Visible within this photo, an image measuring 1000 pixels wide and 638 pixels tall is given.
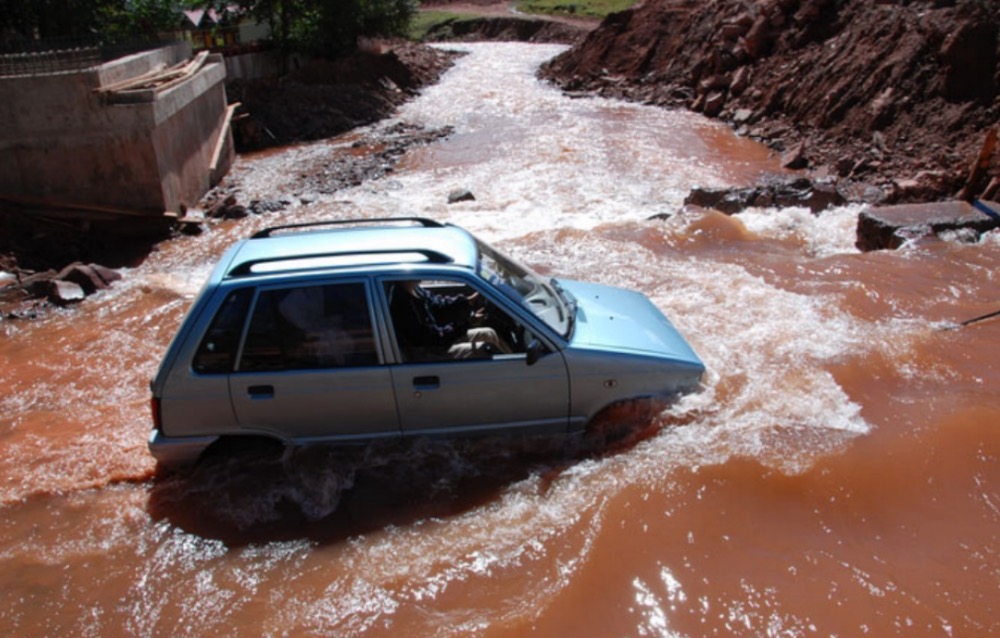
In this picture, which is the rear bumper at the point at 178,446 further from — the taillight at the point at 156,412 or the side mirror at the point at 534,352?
the side mirror at the point at 534,352

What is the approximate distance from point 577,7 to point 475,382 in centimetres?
Answer: 4865

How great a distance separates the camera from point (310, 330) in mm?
5062

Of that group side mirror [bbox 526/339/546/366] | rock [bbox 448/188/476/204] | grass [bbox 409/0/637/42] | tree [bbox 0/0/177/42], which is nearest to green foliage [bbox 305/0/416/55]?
tree [bbox 0/0/177/42]

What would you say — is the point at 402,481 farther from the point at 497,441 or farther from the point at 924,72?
the point at 924,72

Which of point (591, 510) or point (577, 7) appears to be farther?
point (577, 7)

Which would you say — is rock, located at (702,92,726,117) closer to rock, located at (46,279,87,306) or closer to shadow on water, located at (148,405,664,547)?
rock, located at (46,279,87,306)

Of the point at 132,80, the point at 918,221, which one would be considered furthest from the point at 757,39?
the point at 132,80

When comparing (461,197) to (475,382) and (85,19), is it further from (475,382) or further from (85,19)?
(85,19)

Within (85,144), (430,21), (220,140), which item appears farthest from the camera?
(430,21)

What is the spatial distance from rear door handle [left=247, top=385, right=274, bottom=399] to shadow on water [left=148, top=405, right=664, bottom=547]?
1.57 ft

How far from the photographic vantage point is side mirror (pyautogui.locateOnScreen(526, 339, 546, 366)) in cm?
506

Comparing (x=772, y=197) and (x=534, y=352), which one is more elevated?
(x=534, y=352)

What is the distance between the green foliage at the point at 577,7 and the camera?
4653cm

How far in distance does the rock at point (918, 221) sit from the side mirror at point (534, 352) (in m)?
7.25
